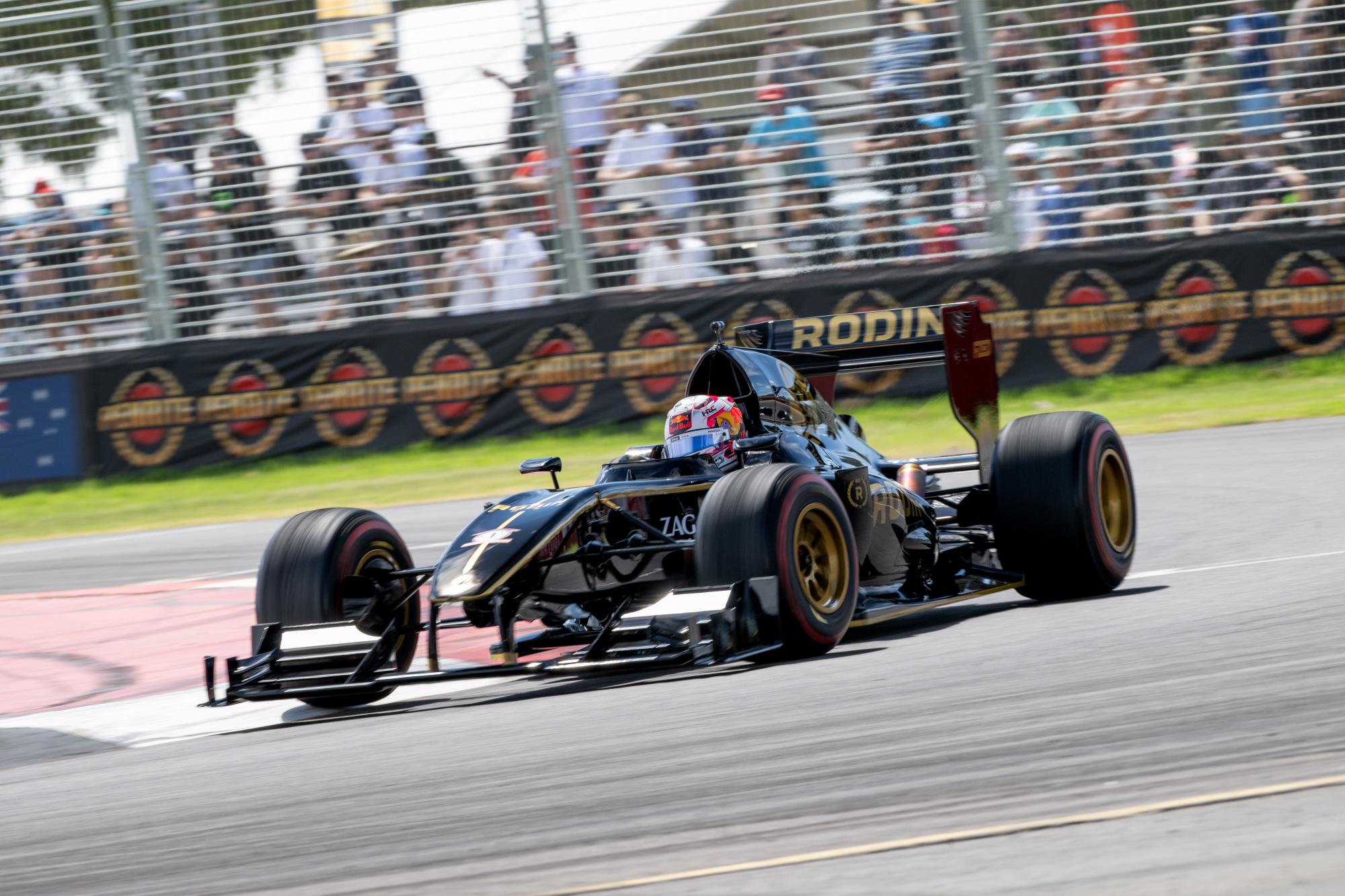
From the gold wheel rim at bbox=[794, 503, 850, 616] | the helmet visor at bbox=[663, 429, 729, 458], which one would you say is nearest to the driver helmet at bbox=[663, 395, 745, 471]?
the helmet visor at bbox=[663, 429, 729, 458]

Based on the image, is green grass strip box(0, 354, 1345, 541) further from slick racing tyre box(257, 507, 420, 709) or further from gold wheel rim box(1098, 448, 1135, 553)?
slick racing tyre box(257, 507, 420, 709)

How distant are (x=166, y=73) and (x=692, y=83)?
595 cm

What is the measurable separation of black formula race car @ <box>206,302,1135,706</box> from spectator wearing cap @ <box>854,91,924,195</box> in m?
7.70

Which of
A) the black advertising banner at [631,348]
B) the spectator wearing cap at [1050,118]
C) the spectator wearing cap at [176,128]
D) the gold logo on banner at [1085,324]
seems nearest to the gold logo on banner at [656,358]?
the black advertising banner at [631,348]

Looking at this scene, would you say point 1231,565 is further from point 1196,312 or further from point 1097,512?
point 1196,312

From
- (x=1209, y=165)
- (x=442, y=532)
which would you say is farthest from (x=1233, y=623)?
(x=1209, y=165)

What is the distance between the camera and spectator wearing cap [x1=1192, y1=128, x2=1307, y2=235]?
15.6 meters

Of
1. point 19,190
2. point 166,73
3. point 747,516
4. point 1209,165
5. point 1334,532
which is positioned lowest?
point 1334,532

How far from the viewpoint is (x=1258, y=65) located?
15.8 meters

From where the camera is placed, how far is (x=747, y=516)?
6227 millimetres

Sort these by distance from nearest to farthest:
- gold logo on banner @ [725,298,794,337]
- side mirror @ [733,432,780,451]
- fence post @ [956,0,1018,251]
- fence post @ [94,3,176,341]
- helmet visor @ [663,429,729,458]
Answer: side mirror @ [733,432,780,451] < helmet visor @ [663,429,729,458] < gold logo on banner @ [725,298,794,337] < fence post @ [956,0,1018,251] < fence post @ [94,3,176,341]

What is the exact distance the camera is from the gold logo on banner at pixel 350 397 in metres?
16.5

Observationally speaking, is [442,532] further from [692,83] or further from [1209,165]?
[1209,165]

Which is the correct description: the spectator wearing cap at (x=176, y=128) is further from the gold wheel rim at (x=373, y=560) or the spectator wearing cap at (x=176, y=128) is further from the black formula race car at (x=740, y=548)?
the gold wheel rim at (x=373, y=560)
